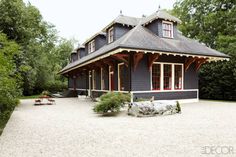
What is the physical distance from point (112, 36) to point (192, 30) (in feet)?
42.4

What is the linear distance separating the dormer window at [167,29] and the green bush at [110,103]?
687 cm

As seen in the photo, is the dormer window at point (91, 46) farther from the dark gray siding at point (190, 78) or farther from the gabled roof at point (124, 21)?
the dark gray siding at point (190, 78)

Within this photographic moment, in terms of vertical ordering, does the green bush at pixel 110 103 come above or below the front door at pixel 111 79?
below

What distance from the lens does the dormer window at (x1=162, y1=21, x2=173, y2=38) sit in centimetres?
1480

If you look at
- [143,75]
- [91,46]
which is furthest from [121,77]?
[91,46]

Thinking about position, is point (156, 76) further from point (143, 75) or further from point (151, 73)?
point (143, 75)

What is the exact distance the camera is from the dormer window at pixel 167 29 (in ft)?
48.5

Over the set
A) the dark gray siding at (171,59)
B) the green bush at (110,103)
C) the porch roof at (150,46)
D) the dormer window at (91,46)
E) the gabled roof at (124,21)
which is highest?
the gabled roof at (124,21)

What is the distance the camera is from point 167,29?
589 inches

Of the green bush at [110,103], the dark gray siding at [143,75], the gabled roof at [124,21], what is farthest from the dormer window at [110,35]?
the green bush at [110,103]

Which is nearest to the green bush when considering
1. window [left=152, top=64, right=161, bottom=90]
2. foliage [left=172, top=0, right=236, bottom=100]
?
window [left=152, top=64, right=161, bottom=90]

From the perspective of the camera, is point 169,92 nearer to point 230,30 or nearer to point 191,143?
point 191,143

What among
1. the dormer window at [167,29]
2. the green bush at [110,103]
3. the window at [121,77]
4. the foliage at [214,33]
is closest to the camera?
the green bush at [110,103]

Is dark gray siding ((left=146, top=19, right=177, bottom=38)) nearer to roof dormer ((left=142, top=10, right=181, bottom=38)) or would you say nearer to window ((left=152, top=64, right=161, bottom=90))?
roof dormer ((left=142, top=10, right=181, bottom=38))
